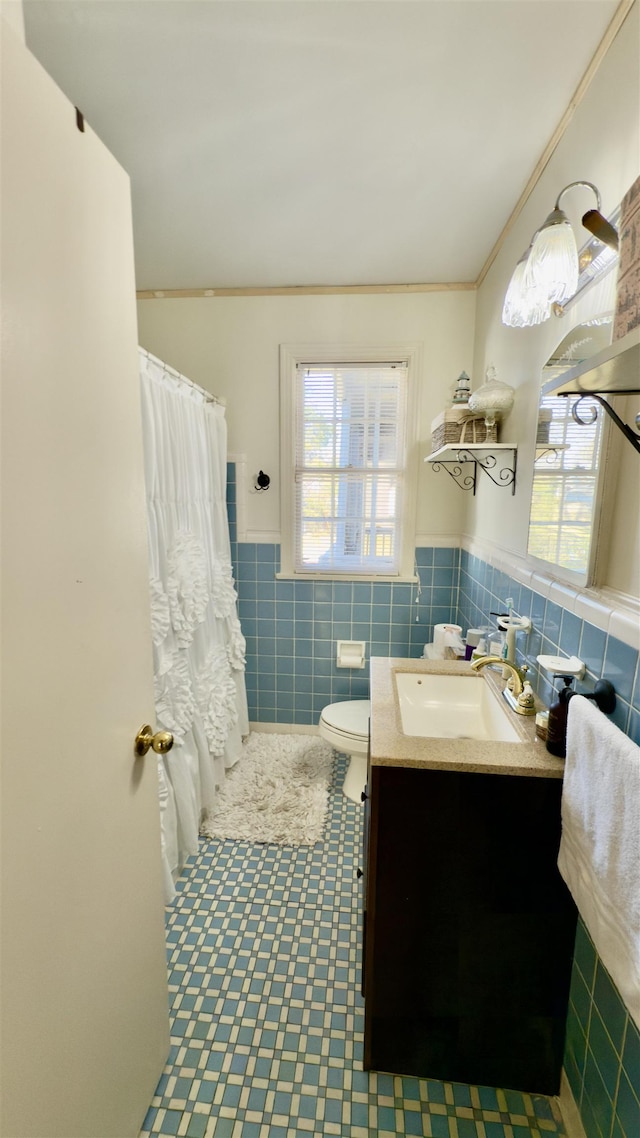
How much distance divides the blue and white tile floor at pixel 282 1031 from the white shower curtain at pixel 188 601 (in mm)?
277

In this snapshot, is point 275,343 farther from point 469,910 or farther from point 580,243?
point 469,910

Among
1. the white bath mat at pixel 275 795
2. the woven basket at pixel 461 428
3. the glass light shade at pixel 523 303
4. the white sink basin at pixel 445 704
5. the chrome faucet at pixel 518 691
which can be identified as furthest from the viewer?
the white bath mat at pixel 275 795

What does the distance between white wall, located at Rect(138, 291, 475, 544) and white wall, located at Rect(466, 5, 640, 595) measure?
0.34 m

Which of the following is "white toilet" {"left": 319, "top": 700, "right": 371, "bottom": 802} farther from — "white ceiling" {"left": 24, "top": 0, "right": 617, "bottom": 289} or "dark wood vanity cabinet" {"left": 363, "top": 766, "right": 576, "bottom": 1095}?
"white ceiling" {"left": 24, "top": 0, "right": 617, "bottom": 289}

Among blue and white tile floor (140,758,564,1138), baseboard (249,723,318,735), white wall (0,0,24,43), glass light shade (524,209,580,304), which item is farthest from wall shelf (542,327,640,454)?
baseboard (249,723,318,735)

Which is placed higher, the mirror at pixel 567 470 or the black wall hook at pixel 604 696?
the mirror at pixel 567 470

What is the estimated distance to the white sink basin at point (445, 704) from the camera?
1545 millimetres

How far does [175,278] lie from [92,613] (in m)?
2.26

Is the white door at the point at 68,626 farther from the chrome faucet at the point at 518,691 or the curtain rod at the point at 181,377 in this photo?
the chrome faucet at the point at 518,691

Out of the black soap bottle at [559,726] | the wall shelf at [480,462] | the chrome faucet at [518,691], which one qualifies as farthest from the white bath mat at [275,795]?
the wall shelf at [480,462]

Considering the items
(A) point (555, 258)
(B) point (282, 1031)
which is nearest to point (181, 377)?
(A) point (555, 258)

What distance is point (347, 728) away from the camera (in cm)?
212

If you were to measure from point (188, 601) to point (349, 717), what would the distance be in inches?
37.7

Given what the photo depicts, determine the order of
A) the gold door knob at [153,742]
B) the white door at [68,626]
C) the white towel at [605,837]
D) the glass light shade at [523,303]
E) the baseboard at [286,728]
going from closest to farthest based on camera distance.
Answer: the white door at [68,626] < the white towel at [605,837] < the gold door knob at [153,742] < the glass light shade at [523,303] < the baseboard at [286,728]
